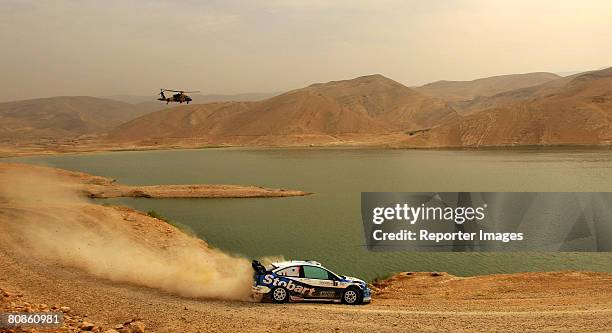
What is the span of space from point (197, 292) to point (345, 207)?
31072 millimetres

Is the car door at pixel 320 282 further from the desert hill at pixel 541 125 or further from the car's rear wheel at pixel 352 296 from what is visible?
the desert hill at pixel 541 125

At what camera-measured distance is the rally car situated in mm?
15531

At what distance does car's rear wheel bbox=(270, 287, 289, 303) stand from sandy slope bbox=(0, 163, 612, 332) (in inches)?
14.1

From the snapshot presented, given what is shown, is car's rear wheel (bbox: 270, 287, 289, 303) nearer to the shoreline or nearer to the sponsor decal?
the sponsor decal

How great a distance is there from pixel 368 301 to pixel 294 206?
105 feet

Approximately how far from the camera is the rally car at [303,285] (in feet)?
51.0

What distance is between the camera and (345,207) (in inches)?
1825

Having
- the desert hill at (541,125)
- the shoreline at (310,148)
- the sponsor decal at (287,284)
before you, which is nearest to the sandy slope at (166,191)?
the sponsor decal at (287,284)

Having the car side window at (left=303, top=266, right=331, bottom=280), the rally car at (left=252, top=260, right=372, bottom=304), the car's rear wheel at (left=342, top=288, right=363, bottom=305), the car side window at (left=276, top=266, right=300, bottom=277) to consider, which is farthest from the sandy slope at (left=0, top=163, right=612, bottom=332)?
the car side window at (left=276, top=266, right=300, bottom=277)

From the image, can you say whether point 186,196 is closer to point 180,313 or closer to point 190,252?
point 190,252

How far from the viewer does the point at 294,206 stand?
158 ft

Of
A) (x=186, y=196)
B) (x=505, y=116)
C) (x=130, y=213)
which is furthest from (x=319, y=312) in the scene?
(x=505, y=116)

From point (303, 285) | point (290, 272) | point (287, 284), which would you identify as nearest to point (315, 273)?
point (303, 285)

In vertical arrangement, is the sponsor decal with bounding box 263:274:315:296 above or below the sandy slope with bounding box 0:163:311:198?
above
